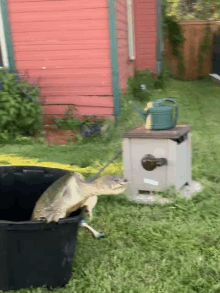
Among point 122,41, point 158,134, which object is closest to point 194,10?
point 122,41

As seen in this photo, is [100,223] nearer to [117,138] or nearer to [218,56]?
[117,138]

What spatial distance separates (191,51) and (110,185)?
9857mm

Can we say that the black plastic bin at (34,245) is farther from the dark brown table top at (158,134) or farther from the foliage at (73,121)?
the foliage at (73,121)

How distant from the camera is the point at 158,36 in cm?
922

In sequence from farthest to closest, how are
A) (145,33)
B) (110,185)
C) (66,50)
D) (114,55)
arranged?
(145,33) → (66,50) → (114,55) → (110,185)

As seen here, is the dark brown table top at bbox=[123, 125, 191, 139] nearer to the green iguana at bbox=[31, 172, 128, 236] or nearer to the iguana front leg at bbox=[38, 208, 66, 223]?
the green iguana at bbox=[31, 172, 128, 236]

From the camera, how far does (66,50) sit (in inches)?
219

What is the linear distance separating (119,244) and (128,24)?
20.0ft

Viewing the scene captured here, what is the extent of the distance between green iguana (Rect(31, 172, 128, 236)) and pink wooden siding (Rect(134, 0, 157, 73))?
7.55 m

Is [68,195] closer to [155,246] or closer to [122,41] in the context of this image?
[155,246]

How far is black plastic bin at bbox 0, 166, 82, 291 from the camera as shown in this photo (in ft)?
5.59

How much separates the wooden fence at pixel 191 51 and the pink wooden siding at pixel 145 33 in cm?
170

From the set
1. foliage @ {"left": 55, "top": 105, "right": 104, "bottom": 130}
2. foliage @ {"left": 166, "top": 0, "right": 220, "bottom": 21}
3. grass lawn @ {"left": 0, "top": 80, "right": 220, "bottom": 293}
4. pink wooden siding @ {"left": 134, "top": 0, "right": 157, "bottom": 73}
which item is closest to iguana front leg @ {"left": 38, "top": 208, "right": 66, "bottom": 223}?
grass lawn @ {"left": 0, "top": 80, "right": 220, "bottom": 293}

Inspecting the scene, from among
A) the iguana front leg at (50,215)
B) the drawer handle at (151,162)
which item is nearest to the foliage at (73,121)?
the drawer handle at (151,162)
